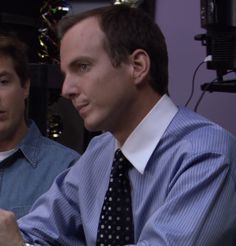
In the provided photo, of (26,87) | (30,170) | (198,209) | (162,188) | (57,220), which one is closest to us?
(198,209)

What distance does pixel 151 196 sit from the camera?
106 centimetres

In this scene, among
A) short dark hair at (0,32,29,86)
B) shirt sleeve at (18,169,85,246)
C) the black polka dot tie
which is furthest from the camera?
short dark hair at (0,32,29,86)

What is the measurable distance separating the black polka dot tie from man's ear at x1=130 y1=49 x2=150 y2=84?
0.16 meters

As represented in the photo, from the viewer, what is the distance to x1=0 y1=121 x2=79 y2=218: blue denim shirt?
64.9 inches

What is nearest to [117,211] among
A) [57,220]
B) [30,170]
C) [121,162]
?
[121,162]

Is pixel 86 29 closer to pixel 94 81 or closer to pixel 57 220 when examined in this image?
pixel 94 81

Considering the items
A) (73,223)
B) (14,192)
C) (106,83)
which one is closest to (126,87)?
(106,83)

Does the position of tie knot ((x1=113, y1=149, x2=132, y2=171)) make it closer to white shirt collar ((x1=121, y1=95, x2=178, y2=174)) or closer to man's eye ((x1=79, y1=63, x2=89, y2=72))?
white shirt collar ((x1=121, y1=95, x2=178, y2=174))

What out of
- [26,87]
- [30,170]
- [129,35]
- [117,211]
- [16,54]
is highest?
[129,35]

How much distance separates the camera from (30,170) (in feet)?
5.57

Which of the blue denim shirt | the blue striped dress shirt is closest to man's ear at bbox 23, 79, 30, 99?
the blue denim shirt

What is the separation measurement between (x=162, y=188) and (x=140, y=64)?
261mm

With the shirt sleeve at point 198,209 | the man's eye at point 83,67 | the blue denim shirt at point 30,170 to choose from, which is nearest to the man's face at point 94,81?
the man's eye at point 83,67

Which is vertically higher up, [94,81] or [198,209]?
[94,81]
